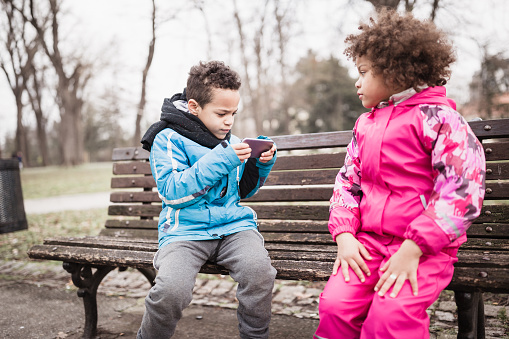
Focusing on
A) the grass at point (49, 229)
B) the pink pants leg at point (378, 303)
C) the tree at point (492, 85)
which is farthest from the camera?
the tree at point (492, 85)

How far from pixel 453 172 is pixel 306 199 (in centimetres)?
137

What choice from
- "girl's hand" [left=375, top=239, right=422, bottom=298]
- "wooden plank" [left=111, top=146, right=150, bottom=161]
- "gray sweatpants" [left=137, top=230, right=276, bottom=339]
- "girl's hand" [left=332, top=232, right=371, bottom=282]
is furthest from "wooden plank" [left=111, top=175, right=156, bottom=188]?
"girl's hand" [left=375, top=239, right=422, bottom=298]

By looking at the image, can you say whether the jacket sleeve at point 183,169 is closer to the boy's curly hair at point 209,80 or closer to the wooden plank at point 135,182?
the boy's curly hair at point 209,80

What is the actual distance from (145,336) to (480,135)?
209 centimetres

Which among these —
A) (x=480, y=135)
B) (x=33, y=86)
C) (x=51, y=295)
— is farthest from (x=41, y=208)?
(x=33, y=86)

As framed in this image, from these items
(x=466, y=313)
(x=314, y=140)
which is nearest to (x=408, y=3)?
(x=314, y=140)

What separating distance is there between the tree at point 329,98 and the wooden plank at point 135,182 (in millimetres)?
20659

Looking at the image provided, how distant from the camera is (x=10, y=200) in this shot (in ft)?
17.2

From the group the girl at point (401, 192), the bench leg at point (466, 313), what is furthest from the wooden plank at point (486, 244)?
the girl at point (401, 192)

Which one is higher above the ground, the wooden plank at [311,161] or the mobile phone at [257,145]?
the mobile phone at [257,145]

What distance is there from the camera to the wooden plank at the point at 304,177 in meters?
2.94

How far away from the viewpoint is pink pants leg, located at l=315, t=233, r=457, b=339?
5.21 feet

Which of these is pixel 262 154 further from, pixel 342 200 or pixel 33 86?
pixel 33 86

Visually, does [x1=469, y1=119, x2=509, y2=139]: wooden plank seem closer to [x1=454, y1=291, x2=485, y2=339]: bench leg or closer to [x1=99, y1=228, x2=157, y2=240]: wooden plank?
[x1=454, y1=291, x2=485, y2=339]: bench leg
